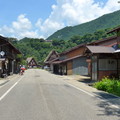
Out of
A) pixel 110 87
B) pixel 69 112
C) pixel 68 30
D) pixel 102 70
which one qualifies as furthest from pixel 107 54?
pixel 68 30

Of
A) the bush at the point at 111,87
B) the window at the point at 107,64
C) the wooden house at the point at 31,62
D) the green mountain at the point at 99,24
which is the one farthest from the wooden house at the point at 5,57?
the green mountain at the point at 99,24

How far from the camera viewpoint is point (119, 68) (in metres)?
24.7

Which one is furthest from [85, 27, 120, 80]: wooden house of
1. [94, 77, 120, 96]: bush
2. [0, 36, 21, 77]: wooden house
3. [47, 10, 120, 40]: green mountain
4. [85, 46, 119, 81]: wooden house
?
[47, 10, 120, 40]: green mountain

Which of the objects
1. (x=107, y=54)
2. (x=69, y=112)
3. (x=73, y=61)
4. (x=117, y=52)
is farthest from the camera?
(x=73, y=61)

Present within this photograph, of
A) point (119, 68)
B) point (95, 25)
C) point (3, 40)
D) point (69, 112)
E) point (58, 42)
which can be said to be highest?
point (95, 25)

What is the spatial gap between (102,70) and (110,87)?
856cm

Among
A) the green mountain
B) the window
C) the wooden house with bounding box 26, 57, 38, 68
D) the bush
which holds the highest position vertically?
the green mountain

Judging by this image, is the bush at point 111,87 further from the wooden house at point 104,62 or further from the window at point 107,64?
the window at point 107,64

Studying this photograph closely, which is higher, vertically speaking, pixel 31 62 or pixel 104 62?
pixel 31 62

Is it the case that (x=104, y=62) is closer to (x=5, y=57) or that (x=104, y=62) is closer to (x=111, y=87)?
(x=111, y=87)

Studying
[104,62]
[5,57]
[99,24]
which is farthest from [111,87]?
[99,24]

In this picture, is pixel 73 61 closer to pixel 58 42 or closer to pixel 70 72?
pixel 70 72

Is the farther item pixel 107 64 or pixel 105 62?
pixel 107 64

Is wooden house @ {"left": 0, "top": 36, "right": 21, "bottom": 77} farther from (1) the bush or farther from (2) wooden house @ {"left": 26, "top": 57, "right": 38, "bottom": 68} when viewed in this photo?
(2) wooden house @ {"left": 26, "top": 57, "right": 38, "bottom": 68}
